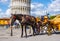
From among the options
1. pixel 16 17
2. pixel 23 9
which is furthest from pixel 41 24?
pixel 23 9

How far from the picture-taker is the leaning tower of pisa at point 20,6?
97.4 metres

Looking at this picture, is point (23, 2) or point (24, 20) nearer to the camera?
point (24, 20)

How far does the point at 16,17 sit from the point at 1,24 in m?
61.0

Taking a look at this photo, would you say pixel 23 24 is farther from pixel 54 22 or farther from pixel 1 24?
pixel 1 24

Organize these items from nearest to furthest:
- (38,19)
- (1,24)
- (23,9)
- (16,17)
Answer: (16,17) < (38,19) < (1,24) < (23,9)

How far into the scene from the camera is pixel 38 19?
74.8ft

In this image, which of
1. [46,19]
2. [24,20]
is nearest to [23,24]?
[24,20]

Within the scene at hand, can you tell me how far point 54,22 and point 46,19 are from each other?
36.6 inches

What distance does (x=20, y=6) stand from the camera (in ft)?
322

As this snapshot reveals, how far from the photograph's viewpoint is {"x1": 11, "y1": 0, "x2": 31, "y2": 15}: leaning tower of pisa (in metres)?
97.4

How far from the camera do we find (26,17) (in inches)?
752

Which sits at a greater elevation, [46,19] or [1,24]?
[46,19]

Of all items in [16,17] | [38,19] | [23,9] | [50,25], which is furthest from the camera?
[23,9]

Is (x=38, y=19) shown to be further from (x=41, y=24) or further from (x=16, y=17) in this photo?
(x=16, y=17)
